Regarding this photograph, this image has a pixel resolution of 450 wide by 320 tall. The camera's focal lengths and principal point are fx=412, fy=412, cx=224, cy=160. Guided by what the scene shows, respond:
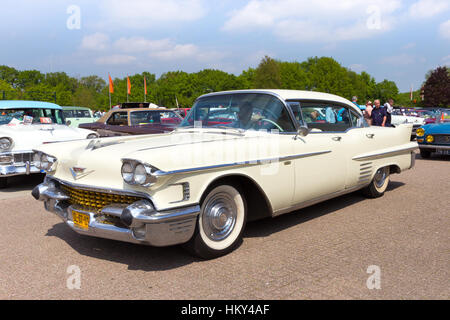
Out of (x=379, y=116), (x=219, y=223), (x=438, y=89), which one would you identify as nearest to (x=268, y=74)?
(x=438, y=89)

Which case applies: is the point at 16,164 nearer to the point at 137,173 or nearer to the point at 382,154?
the point at 137,173

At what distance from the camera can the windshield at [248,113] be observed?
4.34 m

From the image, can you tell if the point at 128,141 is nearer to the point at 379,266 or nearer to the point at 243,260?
the point at 243,260

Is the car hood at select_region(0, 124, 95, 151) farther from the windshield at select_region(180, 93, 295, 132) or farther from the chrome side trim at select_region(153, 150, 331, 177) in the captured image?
the chrome side trim at select_region(153, 150, 331, 177)

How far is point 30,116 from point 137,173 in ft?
21.1

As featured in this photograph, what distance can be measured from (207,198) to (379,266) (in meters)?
1.52

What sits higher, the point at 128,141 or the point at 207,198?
the point at 128,141

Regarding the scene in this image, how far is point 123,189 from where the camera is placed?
3.26 meters

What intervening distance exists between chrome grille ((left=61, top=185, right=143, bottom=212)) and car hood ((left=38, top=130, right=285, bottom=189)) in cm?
12

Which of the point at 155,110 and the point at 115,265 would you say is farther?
the point at 155,110

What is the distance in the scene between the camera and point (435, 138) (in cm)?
1020

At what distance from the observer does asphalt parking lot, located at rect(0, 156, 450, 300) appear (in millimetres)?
2953

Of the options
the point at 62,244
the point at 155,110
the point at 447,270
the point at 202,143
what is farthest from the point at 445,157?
the point at 62,244
